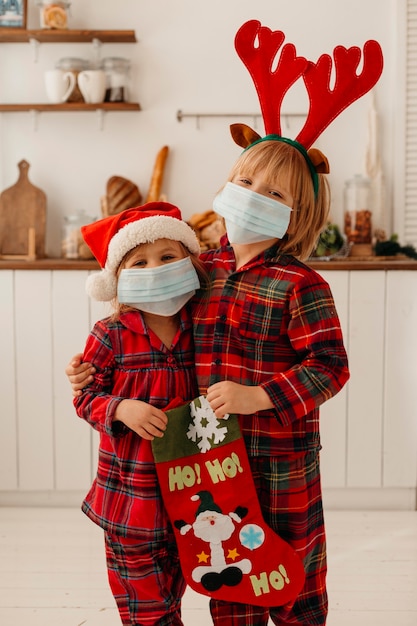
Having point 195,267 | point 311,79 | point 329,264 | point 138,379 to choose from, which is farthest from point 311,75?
point 329,264

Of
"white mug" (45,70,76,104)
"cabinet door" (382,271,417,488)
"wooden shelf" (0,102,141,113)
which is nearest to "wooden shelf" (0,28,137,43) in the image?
"white mug" (45,70,76,104)

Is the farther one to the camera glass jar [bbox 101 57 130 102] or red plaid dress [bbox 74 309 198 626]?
glass jar [bbox 101 57 130 102]

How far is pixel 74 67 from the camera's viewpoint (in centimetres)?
282

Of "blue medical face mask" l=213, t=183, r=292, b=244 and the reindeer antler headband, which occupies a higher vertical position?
the reindeer antler headband

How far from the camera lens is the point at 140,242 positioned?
1.35 meters

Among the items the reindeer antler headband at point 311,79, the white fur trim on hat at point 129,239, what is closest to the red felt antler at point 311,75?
the reindeer antler headband at point 311,79

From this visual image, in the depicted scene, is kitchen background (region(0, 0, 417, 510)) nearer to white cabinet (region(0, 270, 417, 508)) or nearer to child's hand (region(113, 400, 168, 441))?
white cabinet (region(0, 270, 417, 508))

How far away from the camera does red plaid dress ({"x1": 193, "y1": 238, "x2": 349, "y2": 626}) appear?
4.28 ft

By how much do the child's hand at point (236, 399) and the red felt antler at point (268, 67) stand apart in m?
0.49

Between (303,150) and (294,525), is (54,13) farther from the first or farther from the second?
(294,525)

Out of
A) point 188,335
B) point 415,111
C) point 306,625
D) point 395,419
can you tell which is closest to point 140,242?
point 188,335

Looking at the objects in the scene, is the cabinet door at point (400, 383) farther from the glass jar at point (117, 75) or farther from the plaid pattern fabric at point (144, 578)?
the plaid pattern fabric at point (144, 578)

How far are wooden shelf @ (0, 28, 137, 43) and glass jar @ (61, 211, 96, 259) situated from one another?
66 cm

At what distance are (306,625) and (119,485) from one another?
0.44m
